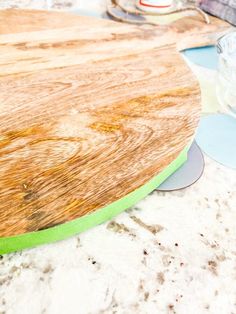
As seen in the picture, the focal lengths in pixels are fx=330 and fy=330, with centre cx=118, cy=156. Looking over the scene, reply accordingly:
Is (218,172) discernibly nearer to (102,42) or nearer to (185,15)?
(102,42)

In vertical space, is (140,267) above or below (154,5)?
below

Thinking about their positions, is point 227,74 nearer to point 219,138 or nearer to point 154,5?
point 219,138

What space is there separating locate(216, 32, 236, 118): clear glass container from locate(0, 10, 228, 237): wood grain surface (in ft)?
0.29

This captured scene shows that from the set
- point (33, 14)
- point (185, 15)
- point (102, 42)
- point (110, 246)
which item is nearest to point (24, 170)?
point (110, 246)

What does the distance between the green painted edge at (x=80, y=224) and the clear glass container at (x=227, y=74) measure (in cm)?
28

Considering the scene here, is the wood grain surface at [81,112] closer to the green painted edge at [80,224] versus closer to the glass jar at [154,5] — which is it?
the green painted edge at [80,224]

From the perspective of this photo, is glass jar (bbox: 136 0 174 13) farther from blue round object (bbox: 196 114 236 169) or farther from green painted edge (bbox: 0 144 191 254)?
green painted edge (bbox: 0 144 191 254)

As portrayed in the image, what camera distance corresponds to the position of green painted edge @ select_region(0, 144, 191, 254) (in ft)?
1.23

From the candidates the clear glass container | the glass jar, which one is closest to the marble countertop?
the clear glass container

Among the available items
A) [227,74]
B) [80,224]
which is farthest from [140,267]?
[227,74]

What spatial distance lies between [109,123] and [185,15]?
0.59 m

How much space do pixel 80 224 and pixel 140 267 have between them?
0.09m

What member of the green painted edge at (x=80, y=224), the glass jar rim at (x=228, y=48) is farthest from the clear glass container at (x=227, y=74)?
the green painted edge at (x=80, y=224)

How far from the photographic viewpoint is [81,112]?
0.53 metres
